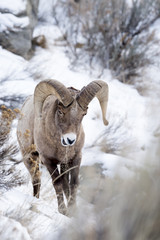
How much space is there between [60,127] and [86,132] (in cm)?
391

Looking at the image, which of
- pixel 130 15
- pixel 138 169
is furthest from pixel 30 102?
pixel 130 15

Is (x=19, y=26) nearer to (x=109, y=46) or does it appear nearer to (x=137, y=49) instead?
(x=109, y=46)

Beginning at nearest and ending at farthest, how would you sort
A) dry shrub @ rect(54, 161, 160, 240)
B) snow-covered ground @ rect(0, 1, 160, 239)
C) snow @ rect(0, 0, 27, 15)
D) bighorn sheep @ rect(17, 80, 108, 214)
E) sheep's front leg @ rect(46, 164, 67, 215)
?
dry shrub @ rect(54, 161, 160, 240) → snow-covered ground @ rect(0, 1, 160, 239) → bighorn sheep @ rect(17, 80, 108, 214) → sheep's front leg @ rect(46, 164, 67, 215) → snow @ rect(0, 0, 27, 15)

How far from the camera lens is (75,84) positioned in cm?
969

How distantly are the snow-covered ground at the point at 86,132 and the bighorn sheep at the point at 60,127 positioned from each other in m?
0.40

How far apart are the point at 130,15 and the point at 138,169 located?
1151 cm

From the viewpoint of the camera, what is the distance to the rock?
31.9ft

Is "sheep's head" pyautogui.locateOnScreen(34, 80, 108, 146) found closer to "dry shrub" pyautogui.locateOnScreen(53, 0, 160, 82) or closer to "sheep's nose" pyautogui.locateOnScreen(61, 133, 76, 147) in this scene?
"sheep's nose" pyautogui.locateOnScreen(61, 133, 76, 147)

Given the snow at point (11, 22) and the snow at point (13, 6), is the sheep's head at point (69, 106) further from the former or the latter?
the snow at point (13, 6)

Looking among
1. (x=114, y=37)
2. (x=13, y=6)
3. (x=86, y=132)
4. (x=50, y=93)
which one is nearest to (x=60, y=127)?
(x=50, y=93)

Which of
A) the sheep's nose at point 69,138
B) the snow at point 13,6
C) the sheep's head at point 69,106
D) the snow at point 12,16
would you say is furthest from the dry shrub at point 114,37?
the sheep's nose at point 69,138

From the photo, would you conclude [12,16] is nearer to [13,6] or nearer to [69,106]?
[13,6]

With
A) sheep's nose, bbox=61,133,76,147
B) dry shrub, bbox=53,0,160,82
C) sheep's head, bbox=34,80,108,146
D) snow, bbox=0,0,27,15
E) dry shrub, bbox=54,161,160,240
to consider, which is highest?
dry shrub, bbox=54,161,160,240

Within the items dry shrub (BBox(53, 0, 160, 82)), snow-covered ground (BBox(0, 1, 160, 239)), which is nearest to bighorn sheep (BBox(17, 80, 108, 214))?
snow-covered ground (BBox(0, 1, 160, 239))
